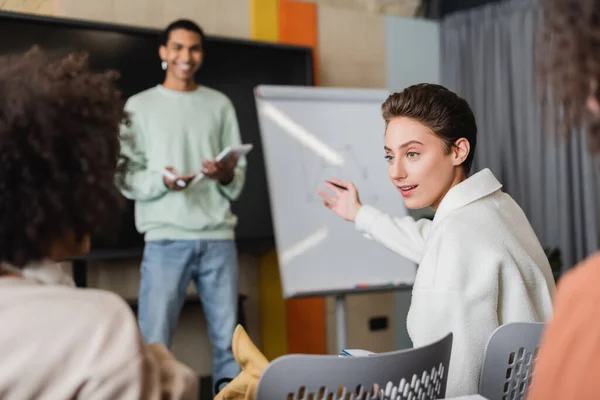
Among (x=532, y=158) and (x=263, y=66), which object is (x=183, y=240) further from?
(x=532, y=158)

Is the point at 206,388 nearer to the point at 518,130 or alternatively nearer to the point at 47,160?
the point at 518,130

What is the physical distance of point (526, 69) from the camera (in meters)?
3.86

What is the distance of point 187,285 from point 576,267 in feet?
7.58

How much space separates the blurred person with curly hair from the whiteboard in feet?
6.41

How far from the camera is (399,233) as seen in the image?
1.75 meters

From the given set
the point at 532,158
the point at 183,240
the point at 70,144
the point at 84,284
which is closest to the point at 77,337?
the point at 70,144

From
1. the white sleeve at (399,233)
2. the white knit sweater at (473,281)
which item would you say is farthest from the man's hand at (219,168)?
the white knit sweater at (473,281)

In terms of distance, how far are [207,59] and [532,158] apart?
1912 millimetres

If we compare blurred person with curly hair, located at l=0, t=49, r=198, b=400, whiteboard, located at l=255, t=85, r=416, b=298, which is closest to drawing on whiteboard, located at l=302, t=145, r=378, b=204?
whiteboard, located at l=255, t=85, r=416, b=298

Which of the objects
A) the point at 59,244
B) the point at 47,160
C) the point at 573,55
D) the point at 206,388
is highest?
the point at 573,55

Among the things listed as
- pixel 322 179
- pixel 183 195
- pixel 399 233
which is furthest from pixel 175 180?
pixel 399 233

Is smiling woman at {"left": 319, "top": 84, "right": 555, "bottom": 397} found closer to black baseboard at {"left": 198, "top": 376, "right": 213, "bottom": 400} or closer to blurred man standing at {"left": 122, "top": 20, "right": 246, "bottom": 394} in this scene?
blurred man standing at {"left": 122, "top": 20, "right": 246, "bottom": 394}

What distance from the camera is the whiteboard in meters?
2.88

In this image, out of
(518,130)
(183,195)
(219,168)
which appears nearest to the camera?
(219,168)
